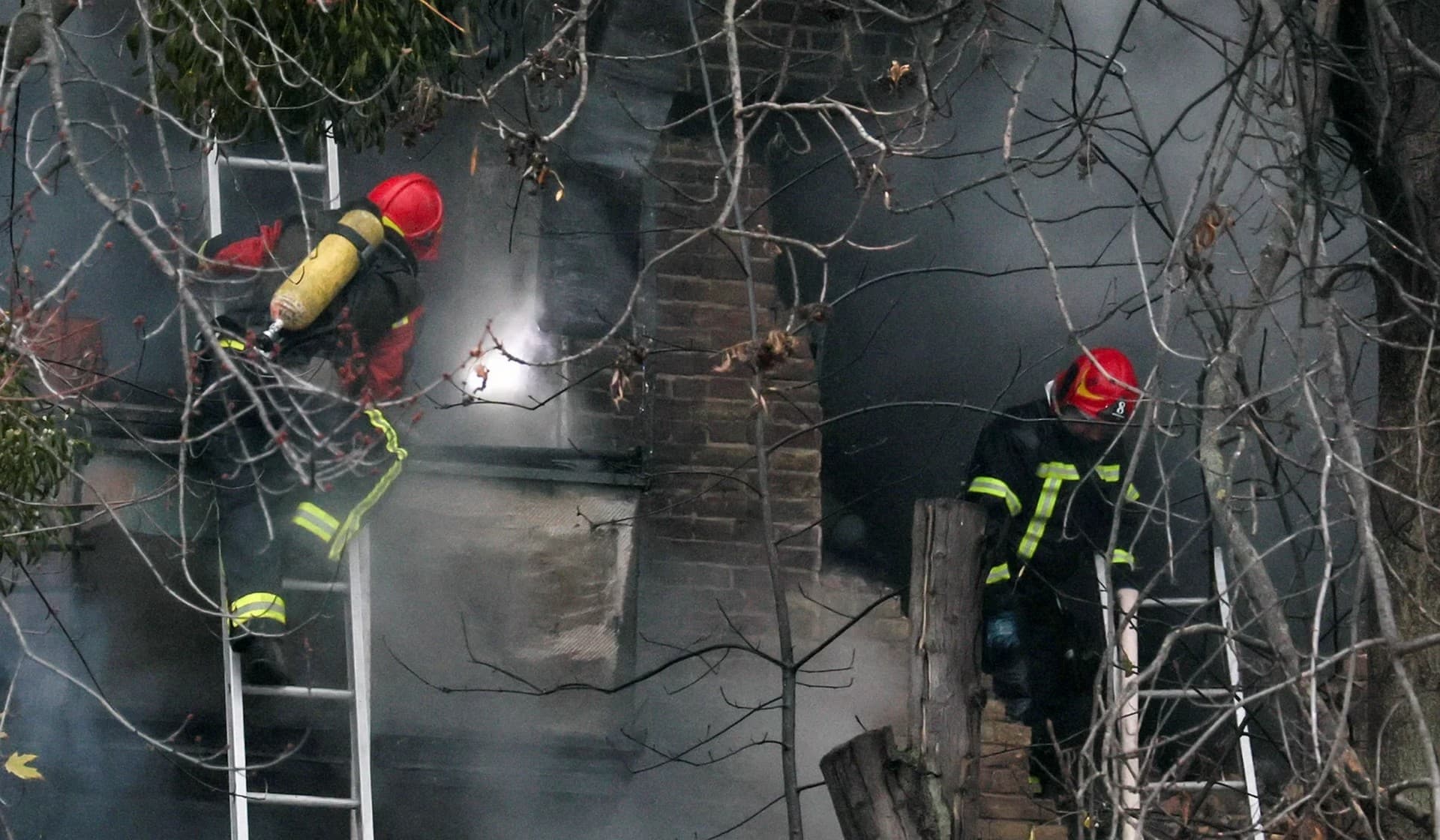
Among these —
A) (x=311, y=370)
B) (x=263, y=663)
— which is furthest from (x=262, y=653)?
(x=311, y=370)

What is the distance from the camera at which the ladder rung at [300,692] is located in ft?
18.7

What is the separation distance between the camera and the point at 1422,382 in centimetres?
372

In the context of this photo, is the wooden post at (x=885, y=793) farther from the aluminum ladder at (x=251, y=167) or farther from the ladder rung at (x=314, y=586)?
the aluminum ladder at (x=251, y=167)

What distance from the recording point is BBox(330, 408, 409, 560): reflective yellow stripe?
228 inches

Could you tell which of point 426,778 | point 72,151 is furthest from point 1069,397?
point 72,151

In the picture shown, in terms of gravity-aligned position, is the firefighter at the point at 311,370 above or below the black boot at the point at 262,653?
above

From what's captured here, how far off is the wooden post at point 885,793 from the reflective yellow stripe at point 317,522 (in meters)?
2.01

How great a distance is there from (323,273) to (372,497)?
80cm

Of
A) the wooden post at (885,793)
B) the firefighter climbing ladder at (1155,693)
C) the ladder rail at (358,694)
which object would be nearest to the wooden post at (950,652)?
the wooden post at (885,793)

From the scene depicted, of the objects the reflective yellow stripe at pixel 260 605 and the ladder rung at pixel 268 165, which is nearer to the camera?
→ the reflective yellow stripe at pixel 260 605

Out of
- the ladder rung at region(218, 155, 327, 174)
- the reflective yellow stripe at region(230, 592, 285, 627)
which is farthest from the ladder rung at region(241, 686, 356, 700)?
the ladder rung at region(218, 155, 327, 174)

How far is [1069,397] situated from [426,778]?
2590 millimetres

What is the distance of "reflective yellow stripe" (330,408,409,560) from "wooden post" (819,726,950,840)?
1.88m

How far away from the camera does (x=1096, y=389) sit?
638cm
